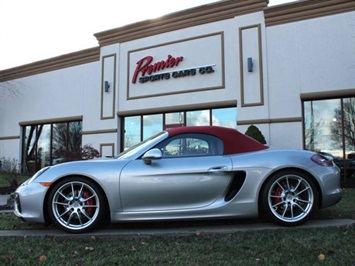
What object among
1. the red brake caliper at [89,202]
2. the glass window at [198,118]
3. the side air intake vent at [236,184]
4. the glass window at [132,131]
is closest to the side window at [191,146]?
the side air intake vent at [236,184]

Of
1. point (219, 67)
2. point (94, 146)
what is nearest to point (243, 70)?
point (219, 67)

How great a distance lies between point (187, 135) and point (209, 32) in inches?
350

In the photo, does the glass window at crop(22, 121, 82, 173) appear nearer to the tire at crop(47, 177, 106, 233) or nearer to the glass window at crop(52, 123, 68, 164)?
the glass window at crop(52, 123, 68, 164)

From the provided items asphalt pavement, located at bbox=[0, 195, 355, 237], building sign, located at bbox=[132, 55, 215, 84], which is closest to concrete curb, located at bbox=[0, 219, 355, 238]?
asphalt pavement, located at bbox=[0, 195, 355, 237]

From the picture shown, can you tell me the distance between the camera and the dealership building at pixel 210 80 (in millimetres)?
10586

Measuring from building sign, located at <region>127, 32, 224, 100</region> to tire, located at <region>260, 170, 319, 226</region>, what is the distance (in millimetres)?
8096

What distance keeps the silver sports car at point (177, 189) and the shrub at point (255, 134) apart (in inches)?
237

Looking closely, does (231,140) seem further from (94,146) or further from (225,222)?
(94,146)

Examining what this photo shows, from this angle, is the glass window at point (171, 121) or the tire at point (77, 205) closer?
the tire at point (77, 205)

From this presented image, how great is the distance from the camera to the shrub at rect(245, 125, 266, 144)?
10.3m

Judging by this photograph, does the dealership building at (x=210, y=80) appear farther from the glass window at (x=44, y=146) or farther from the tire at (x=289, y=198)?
the tire at (x=289, y=198)

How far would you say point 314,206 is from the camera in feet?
13.6

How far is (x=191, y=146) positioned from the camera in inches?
172

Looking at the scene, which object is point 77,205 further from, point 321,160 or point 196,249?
point 321,160
